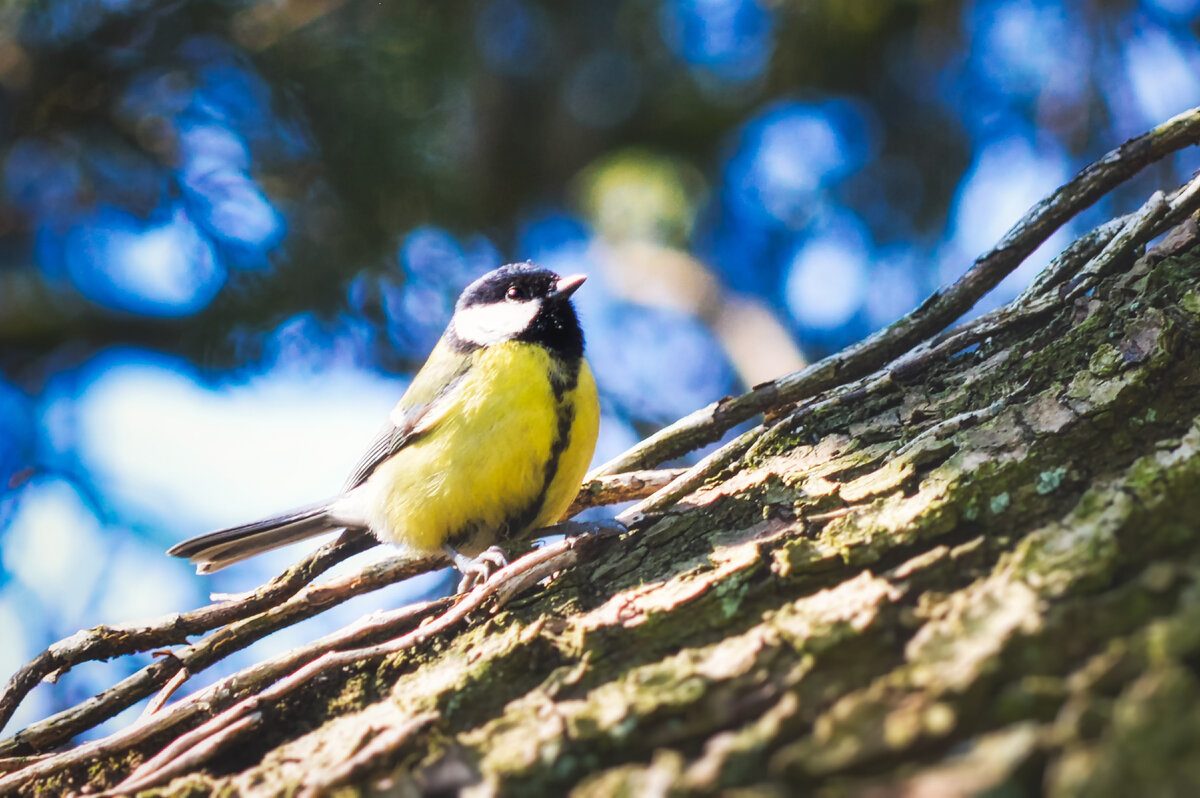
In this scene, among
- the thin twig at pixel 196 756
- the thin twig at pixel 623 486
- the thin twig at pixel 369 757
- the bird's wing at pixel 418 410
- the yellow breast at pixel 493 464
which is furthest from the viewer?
the bird's wing at pixel 418 410

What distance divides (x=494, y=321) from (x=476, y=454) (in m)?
0.80

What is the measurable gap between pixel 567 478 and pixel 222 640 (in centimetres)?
100

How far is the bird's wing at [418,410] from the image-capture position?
281 cm

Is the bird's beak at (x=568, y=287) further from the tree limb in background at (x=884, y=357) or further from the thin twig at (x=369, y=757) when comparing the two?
the thin twig at (x=369, y=757)

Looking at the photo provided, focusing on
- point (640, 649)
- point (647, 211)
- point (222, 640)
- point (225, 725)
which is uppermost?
point (647, 211)

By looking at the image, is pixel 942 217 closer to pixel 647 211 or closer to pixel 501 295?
pixel 647 211

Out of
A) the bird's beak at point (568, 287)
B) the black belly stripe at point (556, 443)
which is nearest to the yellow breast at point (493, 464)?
the black belly stripe at point (556, 443)

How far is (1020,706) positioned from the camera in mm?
998

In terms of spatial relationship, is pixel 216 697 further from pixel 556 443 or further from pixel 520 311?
pixel 520 311

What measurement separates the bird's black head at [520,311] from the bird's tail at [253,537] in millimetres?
779

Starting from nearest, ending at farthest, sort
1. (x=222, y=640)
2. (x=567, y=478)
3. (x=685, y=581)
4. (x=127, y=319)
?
(x=685, y=581) → (x=222, y=640) → (x=567, y=478) → (x=127, y=319)

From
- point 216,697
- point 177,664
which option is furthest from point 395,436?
point 216,697

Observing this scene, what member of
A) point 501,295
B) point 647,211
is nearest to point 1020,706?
point 501,295

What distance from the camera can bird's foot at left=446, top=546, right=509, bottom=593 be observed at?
6.50 feet
